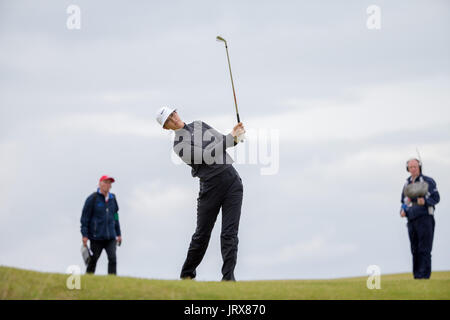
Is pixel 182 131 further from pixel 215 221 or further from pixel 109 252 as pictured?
pixel 109 252

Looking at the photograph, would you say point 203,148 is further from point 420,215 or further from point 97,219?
point 420,215

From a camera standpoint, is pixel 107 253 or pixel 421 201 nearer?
pixel 421 201

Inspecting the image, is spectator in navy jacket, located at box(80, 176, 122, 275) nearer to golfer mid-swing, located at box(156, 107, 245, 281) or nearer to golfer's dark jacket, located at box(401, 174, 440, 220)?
golfer mid-swing, located at box(156, 107, 245, 281)

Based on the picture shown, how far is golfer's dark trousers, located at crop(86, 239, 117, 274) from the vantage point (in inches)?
643

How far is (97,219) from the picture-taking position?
16.2 meters

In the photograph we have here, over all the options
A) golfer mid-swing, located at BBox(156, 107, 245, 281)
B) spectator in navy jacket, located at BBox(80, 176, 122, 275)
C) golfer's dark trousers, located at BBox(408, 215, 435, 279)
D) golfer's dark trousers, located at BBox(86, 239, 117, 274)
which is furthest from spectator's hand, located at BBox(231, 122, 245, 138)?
golfer's dark trousers, located at BBox(408, 215, 435, 279)

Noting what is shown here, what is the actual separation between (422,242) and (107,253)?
697 cm

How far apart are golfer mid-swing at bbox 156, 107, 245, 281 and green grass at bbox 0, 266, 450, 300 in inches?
37.7

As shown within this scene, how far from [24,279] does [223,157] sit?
12.5 ft

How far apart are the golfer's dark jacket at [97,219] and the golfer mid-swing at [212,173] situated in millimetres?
4026

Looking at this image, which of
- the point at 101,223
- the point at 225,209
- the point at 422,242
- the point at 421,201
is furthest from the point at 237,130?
the point at 422,242

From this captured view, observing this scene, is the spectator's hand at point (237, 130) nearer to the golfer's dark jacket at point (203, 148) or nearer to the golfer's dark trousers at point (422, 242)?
the golfer's dark jacket at point (203, 148)

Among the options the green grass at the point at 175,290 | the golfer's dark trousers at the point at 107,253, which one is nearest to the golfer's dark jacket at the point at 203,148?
the green grass at the point at 175,290
